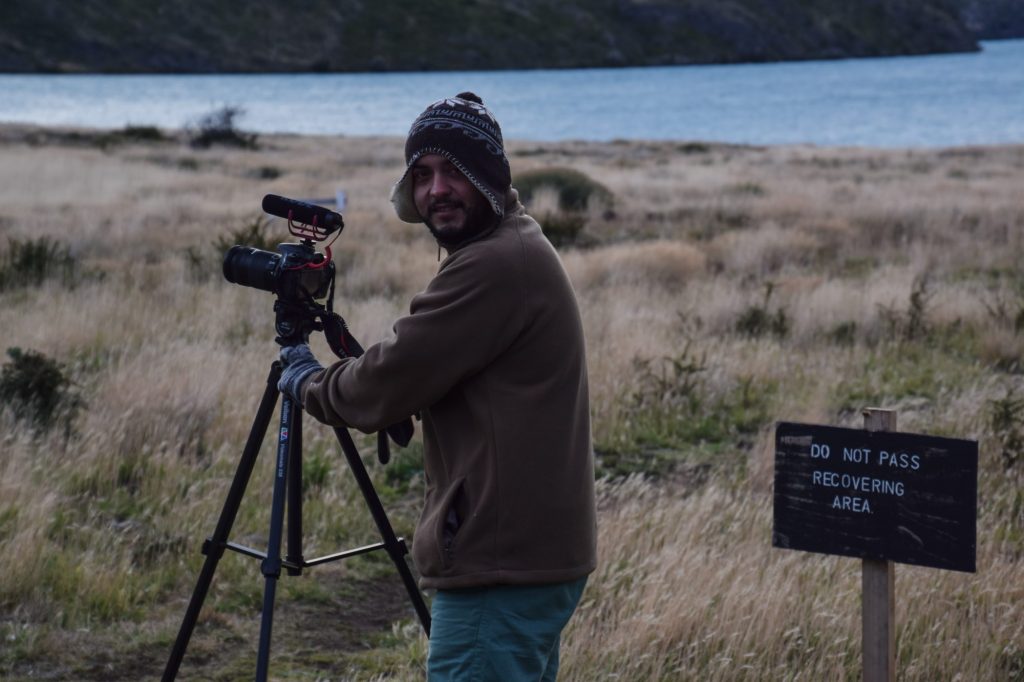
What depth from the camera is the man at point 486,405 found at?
2607 mm

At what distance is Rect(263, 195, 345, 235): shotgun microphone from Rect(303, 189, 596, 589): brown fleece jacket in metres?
0.58

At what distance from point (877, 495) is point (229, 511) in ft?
5.83

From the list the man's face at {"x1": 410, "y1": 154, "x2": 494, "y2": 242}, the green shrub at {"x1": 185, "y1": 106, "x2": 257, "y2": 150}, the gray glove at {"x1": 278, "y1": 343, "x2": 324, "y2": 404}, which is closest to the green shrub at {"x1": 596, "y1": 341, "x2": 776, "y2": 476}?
the gray glove at {"x1": 278, "y1": 343, "x2": 324, "y2": 404}

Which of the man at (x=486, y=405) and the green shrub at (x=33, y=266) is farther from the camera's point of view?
the green shrub at (x=33, y=266)

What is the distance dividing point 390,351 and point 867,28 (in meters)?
193

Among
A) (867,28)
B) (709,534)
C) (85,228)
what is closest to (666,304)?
(709,534)

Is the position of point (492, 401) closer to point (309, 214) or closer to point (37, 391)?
point (309, 214)

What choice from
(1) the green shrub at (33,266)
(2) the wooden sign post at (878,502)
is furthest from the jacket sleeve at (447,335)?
(1) the green shrub at (33,266)

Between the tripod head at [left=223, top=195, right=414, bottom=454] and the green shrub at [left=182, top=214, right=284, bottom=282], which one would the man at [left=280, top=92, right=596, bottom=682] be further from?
the green shrub at [left=182, top=214, right=284, bottom=282]

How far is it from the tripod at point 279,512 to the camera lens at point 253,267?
123mm

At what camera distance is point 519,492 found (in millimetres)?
2635

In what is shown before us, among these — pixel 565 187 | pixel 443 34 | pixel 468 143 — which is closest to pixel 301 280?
pixel 468 143

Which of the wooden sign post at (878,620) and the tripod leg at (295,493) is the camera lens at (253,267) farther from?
the wooden sign post at (878,620)

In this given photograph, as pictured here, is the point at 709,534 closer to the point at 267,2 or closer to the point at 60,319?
the point at 60,319
